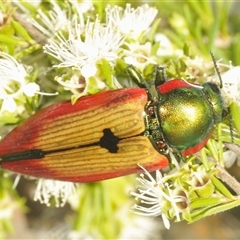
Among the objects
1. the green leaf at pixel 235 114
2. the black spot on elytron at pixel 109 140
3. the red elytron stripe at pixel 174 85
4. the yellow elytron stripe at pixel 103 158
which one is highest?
the red elytron stripe at pixel 174 85

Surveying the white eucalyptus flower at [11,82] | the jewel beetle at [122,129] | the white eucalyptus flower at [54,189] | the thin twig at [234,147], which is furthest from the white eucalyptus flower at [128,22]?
the white eucalyptus flower at [54,189]

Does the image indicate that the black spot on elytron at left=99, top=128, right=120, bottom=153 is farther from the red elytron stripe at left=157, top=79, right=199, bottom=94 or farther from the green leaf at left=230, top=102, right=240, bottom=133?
the green leaf at left=230, top=102, right=240, bottom=133

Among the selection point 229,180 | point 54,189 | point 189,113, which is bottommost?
point 54,189

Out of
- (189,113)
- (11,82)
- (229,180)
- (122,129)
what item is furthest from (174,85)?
(11,82)

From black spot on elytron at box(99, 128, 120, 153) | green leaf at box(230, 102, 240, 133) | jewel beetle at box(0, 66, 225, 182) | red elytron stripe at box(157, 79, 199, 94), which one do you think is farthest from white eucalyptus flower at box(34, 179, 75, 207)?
green leaf at box(230, 102, 240, 133)

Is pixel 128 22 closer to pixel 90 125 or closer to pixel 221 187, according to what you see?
pixel 90 125

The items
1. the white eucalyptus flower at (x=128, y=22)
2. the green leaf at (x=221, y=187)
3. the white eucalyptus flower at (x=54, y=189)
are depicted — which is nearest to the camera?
the green leaf at (x=221, y=187)

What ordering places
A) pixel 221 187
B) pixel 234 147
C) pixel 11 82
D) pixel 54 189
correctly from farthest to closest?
pixel 54 189 < pixel 11 82 < pixel 234 147 < pixel 221 187

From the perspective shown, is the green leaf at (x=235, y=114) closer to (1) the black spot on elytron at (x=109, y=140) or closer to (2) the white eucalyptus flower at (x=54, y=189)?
(1) the black spot on elytron at (x=109, y=140)
